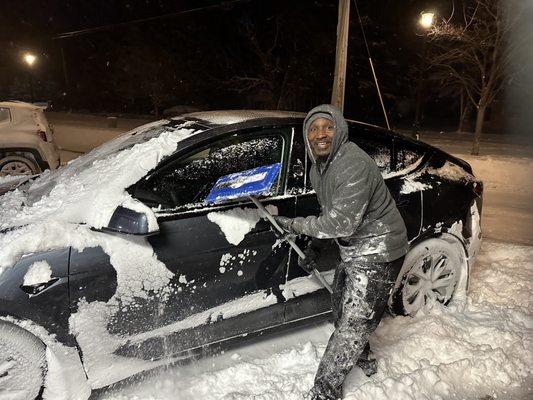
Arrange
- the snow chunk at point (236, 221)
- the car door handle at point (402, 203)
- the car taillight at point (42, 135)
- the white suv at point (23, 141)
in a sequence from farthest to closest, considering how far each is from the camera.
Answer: the car taillight at point (42, 135) < the white suv at point (23, 141) < the car door handle at point (402, 203) < the snow chunk at point (236, 221)

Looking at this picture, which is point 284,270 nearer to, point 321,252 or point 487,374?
point 321,252

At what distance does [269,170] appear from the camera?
263 cm

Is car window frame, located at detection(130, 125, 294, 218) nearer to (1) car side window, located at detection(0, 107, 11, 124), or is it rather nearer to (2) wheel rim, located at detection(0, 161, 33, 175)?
(2) wheel rim, located at detection(0, 161, 33, 175)

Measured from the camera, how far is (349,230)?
7.40 ft

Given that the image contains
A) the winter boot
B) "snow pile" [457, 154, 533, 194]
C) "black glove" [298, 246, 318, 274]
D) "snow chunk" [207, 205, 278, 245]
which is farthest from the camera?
"snow pile" [457, 154, 533, 194]

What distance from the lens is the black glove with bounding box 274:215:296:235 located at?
2491mm

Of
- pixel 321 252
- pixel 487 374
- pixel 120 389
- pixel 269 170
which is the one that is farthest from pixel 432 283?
pixel 120 389

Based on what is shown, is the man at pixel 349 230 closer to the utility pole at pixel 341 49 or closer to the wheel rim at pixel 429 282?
the wheel rim at pixel 429 282

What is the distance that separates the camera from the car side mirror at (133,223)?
7.11ft

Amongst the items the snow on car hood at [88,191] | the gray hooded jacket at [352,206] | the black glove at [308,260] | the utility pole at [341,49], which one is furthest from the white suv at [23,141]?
the gray hooded jacket at [352,206]

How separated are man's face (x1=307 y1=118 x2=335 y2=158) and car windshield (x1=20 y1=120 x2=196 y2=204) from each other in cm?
102

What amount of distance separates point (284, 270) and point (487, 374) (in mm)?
1510

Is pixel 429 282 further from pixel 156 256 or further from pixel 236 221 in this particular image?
pixel 156 256

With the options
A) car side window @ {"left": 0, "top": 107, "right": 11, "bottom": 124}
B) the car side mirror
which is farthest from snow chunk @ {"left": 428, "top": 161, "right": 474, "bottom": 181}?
car side window @ {"left": 0, "top": 107, "right": 11, "bottom": 124}
